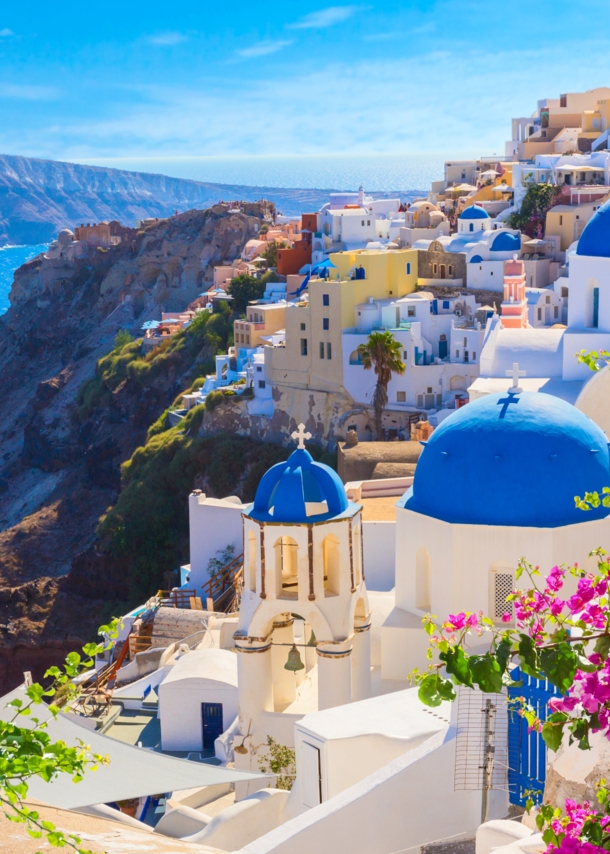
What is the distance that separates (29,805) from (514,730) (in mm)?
4078

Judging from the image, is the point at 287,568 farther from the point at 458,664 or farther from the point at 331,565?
the point at 458,664

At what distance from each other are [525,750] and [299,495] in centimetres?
455

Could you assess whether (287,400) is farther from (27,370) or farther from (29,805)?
(27,370)

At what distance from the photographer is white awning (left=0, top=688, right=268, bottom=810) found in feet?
35.9

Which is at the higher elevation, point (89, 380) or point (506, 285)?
point (506, 285)

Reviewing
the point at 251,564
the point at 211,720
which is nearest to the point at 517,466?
the point at 251,564

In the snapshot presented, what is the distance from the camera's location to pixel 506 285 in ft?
128

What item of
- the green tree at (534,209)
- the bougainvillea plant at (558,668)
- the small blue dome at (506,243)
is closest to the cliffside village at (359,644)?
the bougainvillea plant at (558,668)

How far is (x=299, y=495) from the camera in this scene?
1427 cm

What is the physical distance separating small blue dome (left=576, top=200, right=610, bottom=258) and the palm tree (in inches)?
641

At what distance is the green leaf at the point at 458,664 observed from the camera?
555cm

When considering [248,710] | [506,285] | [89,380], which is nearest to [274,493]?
[248,710]

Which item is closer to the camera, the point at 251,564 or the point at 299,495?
the point at 299,495

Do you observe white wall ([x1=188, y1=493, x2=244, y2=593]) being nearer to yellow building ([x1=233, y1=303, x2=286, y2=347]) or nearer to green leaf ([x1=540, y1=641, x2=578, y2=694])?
yellow building ([x1=233, y1=303, x2=286, y2=347])
